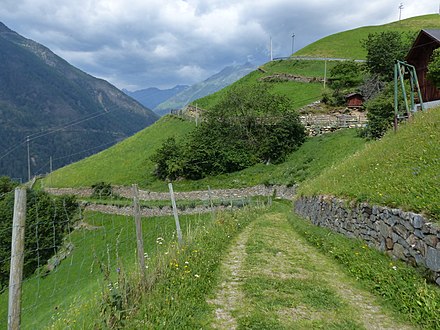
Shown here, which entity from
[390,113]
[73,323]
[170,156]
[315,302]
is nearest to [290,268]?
[315,302]

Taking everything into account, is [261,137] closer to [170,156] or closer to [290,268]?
[170,156]

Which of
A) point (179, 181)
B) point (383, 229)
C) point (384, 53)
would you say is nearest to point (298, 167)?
point (179, 181)

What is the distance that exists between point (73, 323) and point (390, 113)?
96.1 feet

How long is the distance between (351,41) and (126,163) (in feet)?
219

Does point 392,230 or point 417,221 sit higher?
point 417,221

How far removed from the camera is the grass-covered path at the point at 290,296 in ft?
18.1

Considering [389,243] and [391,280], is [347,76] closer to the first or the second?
[389,243]

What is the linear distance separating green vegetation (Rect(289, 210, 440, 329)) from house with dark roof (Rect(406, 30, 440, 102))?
20.0 meters

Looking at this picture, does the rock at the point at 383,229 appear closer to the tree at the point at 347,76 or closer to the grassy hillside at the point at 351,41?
the tree at the point at 347,76

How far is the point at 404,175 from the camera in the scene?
930 cm

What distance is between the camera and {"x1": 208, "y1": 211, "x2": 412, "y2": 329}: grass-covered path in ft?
18.1

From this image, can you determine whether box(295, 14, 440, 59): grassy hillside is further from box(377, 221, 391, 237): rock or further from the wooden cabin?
box(377, 221, 391, 237): rock

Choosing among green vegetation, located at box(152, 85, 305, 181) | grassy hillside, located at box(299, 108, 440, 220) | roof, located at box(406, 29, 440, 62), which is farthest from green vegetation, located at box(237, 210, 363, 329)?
green vegetation, located at box(152, 85, 305, 181)

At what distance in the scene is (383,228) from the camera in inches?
331
